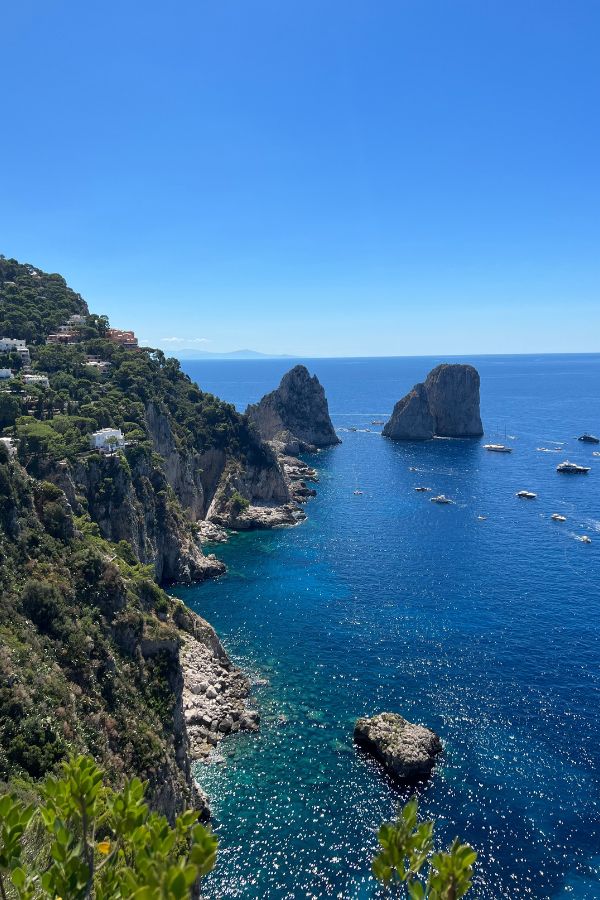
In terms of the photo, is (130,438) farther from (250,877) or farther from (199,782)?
(250,877)

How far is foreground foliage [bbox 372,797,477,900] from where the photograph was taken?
897cm

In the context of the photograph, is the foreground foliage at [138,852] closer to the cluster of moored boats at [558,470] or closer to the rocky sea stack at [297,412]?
the cluster of moored boats at [558,470]

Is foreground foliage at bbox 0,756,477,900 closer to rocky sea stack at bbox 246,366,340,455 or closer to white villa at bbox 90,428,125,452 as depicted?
white villa at bbox 90,428,125,452

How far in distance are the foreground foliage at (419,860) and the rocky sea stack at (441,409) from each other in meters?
183

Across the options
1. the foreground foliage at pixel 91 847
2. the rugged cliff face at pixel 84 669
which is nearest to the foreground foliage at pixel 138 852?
the foreground foliage at pixel 91 847

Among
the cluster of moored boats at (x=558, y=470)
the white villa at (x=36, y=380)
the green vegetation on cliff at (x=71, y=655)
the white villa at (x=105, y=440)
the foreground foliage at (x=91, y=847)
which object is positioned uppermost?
the white villa at (x=36, y=380)

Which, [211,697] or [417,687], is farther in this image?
[417,687]

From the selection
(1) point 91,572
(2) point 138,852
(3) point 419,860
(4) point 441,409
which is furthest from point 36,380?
(4) point 441,409

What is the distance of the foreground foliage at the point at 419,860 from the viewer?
8969 millimetres

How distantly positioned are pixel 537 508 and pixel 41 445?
296 feet

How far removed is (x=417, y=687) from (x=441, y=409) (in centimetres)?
14930

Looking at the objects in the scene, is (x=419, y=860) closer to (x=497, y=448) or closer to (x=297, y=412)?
(x=497, y=448)

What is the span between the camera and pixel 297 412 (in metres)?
184

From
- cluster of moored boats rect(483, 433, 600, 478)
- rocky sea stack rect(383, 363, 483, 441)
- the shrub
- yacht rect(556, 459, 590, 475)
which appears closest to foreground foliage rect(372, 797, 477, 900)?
the shrub
